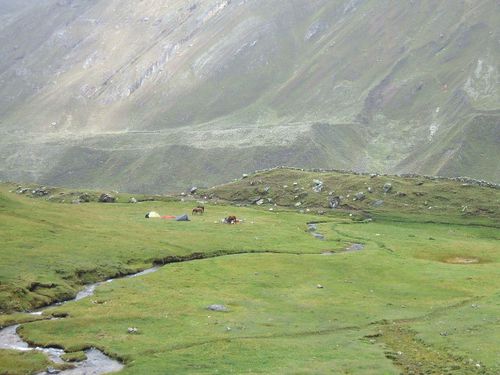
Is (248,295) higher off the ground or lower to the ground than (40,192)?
lower

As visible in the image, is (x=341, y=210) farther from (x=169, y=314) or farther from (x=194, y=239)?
(x=169, y=314)

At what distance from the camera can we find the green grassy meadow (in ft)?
136

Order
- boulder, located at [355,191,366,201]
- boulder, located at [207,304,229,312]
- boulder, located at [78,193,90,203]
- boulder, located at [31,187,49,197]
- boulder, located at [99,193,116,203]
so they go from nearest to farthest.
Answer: boulder, located at [207,304,229,312] → boulder, located at [78,193,90,203] → boulder, located at [99,193,116,203] → boulder, located at [355,191,366,201] → boulder, located at [31,187,49,197]

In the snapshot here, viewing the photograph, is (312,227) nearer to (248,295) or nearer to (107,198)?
(107,198)

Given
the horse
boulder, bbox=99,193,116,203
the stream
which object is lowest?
the stream

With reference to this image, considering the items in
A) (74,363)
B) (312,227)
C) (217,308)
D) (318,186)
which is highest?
(318,186)

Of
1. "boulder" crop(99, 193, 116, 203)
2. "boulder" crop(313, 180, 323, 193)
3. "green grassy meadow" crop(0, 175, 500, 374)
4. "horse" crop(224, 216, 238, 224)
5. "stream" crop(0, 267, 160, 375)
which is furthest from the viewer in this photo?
"boulder" crop(313, 180, 323, 193)

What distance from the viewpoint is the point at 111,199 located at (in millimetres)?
139500

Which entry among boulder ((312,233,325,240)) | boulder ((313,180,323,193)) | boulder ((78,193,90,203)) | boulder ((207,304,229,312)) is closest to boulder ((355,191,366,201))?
boulder ((313,180,323,193))

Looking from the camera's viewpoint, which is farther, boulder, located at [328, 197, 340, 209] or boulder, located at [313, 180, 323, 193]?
boulder, located at [313, 180, 323, 193]

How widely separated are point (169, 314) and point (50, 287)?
1358cm

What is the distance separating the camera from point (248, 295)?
60094mm

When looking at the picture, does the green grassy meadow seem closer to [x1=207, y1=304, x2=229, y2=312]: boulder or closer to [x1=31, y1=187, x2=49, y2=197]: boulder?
[x1=207, y1=304, x2=229, y2=312]: boulder

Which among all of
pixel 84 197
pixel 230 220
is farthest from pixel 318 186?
pixel 84 197
